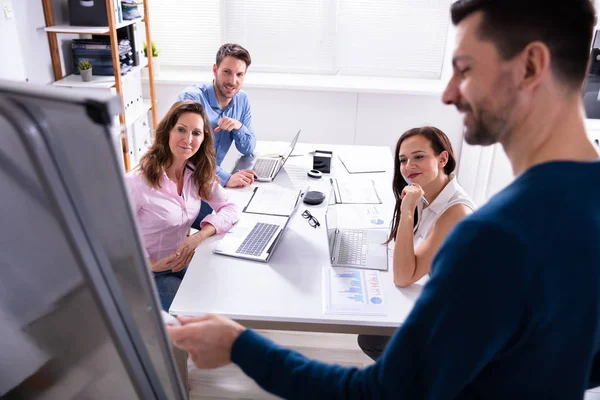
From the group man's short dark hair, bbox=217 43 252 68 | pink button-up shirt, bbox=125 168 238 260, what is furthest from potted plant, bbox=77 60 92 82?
pink button-up shirt, bbox=125 168 238 260

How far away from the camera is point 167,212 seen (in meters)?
2.05

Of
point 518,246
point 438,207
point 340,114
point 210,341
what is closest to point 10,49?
point 340,114

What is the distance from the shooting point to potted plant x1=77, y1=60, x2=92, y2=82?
128 inches

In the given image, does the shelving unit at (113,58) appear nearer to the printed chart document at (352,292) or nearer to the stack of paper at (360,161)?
the stack of paper at (360,161)

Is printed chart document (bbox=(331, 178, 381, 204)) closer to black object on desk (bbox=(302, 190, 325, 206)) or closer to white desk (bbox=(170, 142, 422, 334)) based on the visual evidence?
black object on desk (bbox=(302, 190, 325, 206))

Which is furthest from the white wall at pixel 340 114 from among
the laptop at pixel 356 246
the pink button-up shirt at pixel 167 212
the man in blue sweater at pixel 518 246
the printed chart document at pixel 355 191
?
the man in blue sweater at pixel 518 246

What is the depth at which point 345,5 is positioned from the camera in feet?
13.3

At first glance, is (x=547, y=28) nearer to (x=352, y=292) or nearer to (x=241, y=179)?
(x=352, y=292)

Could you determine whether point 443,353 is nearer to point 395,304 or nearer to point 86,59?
point 395,304

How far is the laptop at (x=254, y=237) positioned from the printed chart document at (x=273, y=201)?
0.04 m

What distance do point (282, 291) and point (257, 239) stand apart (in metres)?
0.36

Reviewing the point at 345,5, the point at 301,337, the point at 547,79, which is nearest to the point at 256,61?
the point at 345,5

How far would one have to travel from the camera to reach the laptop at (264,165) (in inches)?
104

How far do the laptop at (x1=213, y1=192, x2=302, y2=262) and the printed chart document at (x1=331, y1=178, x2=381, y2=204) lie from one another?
35 centimetres
